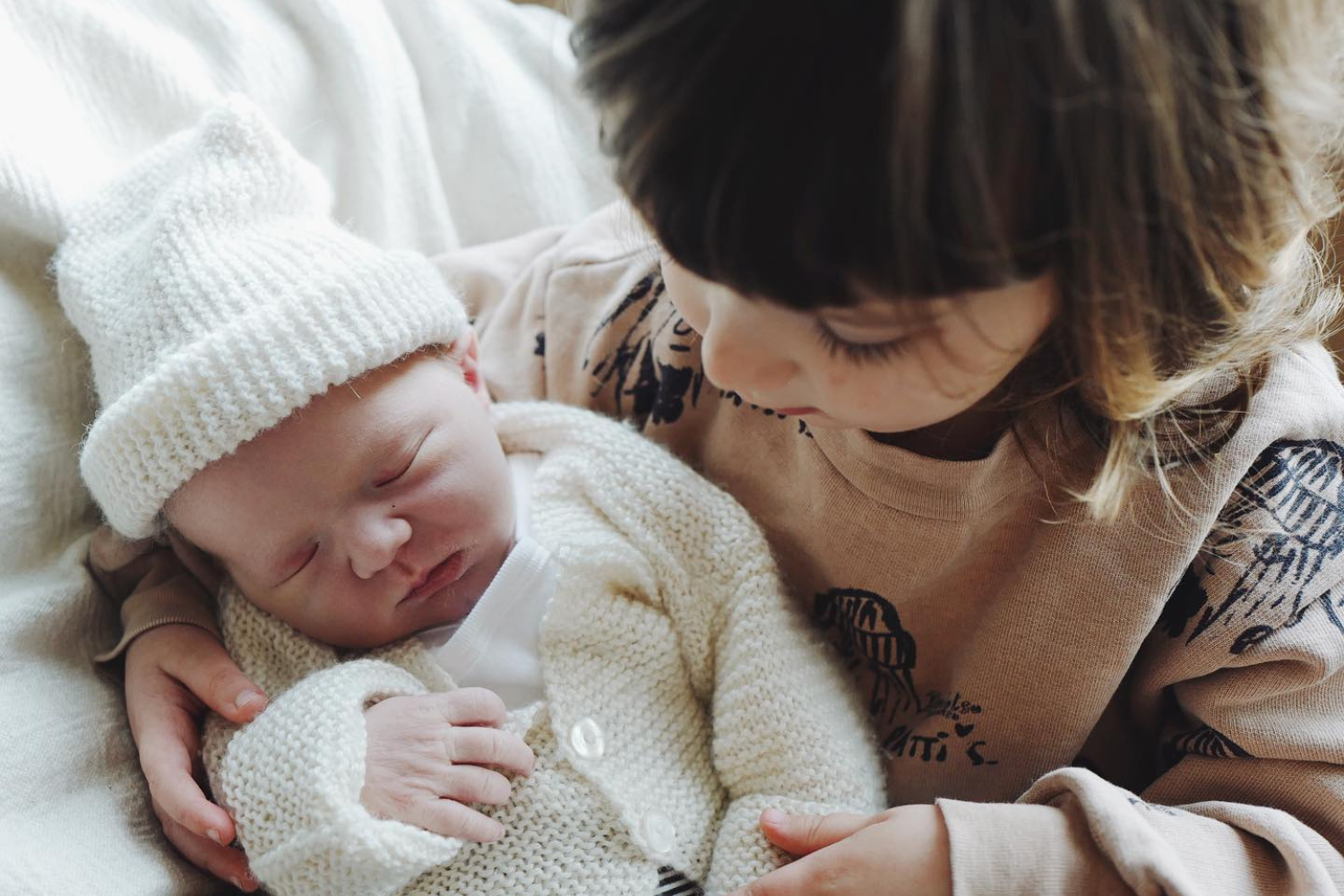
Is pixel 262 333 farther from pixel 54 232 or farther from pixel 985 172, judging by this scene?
pixel 985 172

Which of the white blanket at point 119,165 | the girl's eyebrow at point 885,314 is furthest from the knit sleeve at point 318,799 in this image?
the girl's eyebrow at point 885,314

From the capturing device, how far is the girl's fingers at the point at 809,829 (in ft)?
2.55

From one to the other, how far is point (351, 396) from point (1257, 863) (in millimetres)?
754

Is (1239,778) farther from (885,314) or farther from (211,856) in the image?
(211,856)

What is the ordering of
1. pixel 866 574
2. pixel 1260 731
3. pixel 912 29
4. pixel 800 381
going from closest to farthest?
pixel 912 29 → pixel 800 381 → pixel 1260 731 → pixel 866 574

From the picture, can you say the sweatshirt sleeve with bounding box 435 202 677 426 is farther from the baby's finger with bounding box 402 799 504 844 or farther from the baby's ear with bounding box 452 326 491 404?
the baby's finger with bounding box 402 799 504 844

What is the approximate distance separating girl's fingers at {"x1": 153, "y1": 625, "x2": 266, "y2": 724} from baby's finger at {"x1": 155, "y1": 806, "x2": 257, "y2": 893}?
0.10 metres

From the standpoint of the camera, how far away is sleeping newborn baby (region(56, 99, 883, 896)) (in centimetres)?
79

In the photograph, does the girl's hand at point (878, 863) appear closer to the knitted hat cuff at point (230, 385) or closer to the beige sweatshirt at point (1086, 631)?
the beige sweatshirt at point (1086, 631)

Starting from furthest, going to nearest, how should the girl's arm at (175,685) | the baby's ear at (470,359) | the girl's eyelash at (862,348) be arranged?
1. the baby's ear at (470,359)
2. the girl's arm at (175,685)
3. the girl's eyelash at (862,348)

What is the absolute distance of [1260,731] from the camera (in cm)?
76

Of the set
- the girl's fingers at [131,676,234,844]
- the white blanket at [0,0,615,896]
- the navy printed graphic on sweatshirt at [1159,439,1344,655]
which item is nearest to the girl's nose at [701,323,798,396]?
the white blanket at [0,0,615,896]

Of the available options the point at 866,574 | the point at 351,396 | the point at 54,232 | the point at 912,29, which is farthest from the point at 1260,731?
the point at 54,232

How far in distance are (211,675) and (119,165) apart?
1.59 feet
